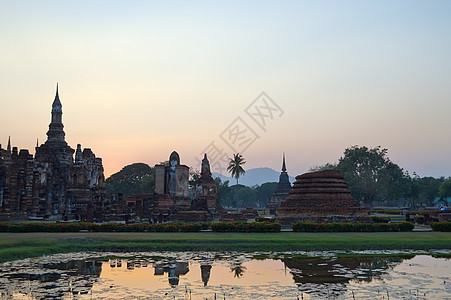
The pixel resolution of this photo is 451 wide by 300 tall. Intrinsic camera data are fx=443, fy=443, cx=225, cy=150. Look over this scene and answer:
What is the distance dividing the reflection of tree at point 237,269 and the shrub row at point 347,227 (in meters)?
11.1

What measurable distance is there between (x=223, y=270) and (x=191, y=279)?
5.61 feet

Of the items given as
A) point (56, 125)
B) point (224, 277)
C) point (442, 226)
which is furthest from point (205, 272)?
point (56, 125)

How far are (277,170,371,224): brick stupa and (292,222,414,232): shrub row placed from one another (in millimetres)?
5552

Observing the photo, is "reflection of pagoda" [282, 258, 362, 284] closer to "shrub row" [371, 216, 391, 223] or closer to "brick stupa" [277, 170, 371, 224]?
"brick stupa" [277, 170, 371, 224]

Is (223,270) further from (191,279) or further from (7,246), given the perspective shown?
(7,246)

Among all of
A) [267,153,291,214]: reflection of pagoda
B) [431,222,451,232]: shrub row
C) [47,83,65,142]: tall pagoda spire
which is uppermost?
[47,83,65,142]: tall pagoda spire

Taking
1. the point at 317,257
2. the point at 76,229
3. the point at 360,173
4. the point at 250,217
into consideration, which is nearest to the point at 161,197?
the point at 250,217

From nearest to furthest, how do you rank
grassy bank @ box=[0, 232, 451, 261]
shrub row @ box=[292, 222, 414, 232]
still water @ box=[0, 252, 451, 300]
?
still water @ box=[0, 252, 451, 300] < grassy bank @ box=[0, 232, 451, 261] < shrub row @ box=[292, 222, 414, 232]

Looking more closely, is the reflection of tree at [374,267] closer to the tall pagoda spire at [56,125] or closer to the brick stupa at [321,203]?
the brick stupa at [321,203]

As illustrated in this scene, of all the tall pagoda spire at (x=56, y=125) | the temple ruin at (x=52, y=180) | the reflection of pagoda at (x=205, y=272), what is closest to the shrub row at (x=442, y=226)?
the reflection of pagoda at (x=205, y=272)

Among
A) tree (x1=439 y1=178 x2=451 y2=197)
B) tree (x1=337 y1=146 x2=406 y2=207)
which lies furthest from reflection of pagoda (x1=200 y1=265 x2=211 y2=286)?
tree (x1=439 y1=178 x2=451 y2=197)

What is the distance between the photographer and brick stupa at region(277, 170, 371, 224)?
107 ft

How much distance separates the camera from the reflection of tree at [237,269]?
13797 millimetres

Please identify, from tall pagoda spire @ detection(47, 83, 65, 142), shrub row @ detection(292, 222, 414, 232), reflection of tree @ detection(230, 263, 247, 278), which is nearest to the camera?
reflection of tree @ detection(230, 263, 247, 278)
